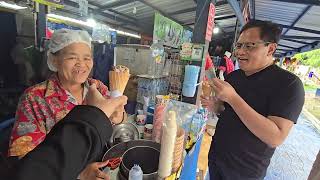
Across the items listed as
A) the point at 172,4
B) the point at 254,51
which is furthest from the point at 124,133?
the point at 172,4

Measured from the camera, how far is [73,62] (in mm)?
1486

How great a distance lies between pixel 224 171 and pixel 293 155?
3.87 meters

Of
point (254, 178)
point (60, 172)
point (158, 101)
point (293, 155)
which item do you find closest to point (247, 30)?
point (158, 101)

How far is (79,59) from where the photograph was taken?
151 centimetres

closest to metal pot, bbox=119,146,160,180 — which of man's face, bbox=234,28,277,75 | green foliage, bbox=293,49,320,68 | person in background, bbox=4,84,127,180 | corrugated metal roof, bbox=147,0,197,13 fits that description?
person in background, bbox=4,84,127,180

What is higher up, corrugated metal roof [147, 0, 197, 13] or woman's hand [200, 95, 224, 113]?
corrugated metal roof [147, 0, 197, 13]

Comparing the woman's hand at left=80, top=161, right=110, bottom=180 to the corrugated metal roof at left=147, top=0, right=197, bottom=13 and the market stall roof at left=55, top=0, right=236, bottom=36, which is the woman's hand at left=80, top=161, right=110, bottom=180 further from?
the corrugated metal roof at left=147, top=0, right=197, bottom=13

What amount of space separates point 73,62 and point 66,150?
120 centimetres

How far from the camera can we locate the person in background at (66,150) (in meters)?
0.41

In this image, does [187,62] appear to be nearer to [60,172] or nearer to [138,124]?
[138,124]

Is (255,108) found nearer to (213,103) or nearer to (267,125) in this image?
(267,125)

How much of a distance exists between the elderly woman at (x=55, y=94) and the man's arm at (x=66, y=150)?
38.0 inches

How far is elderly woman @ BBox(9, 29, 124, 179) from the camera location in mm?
1281

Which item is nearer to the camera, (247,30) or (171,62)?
(247,30)
